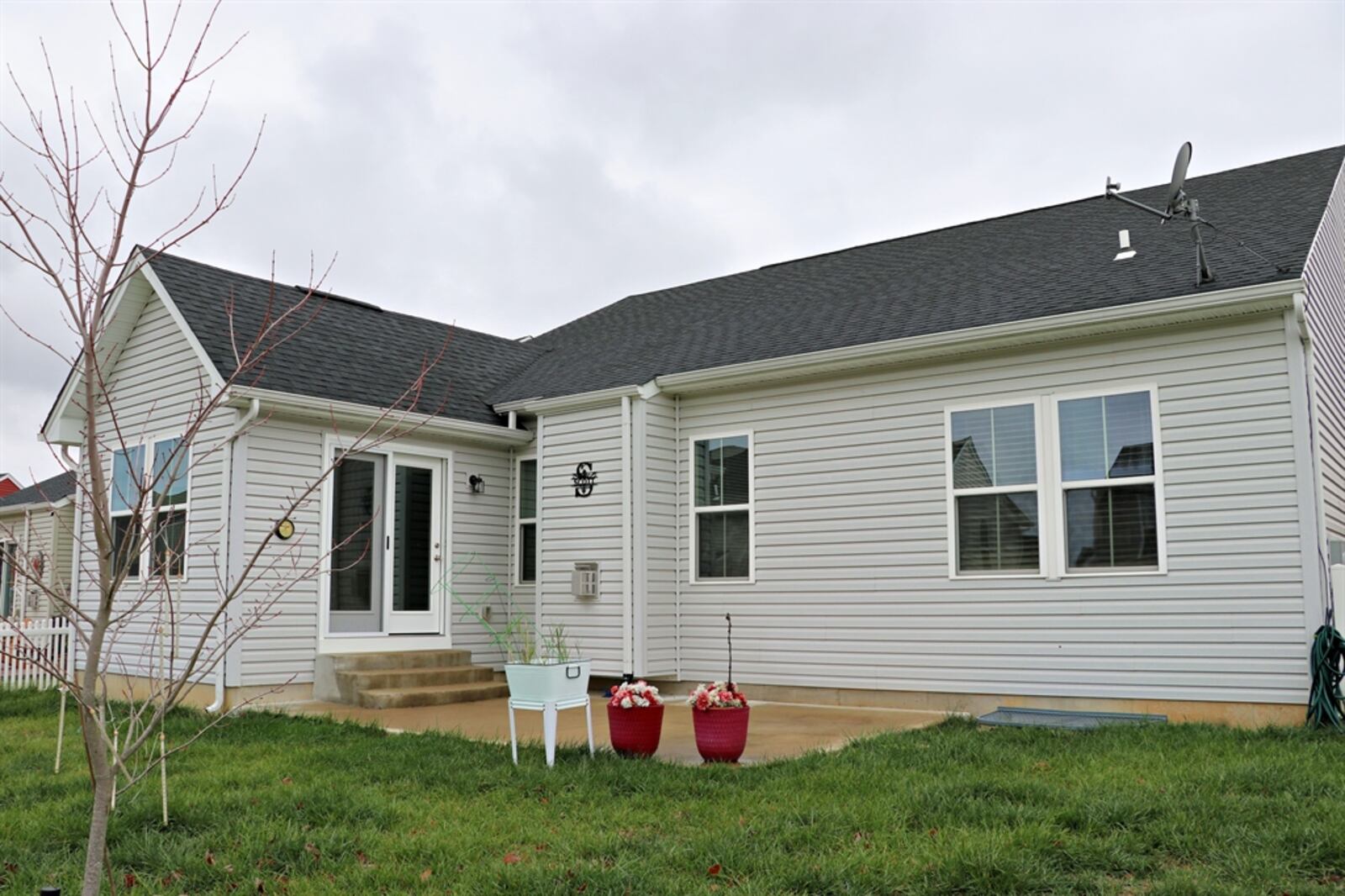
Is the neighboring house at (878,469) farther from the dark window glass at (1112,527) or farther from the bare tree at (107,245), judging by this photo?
the bare tree at (107,245)

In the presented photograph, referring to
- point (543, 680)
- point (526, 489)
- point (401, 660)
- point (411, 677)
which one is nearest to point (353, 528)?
point (401, 660)

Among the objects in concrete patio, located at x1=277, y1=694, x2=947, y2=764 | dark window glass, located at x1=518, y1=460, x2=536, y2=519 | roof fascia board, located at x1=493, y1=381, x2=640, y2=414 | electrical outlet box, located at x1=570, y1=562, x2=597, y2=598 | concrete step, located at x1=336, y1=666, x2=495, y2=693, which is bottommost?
concrete patio, located at x1=277, y1=694, x2=947, y2=764

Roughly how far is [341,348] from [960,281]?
6.34 meters

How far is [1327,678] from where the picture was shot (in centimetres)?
694

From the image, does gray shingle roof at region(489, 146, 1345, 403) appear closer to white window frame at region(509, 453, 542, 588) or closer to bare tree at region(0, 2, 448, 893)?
white window frame at region(509, 453, 542, 588)

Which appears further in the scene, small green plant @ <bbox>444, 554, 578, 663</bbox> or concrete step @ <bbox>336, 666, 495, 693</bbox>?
small green plant @ <bbox>444, 554, 578, 663</bbox>

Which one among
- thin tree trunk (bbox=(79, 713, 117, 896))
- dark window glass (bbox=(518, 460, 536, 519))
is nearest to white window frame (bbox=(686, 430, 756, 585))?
dark window glass (bbox=(518, 460, 536, 519))

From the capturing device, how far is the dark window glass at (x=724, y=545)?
10062 mm

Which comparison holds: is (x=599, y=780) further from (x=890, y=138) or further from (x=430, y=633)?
(x=890, y=138)

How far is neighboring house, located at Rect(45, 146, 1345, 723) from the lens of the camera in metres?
7.58

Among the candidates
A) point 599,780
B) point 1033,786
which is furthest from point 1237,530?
point 599,780

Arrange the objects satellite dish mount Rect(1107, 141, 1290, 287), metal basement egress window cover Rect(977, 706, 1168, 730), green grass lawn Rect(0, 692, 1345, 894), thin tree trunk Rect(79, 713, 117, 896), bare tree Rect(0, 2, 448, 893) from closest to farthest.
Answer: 1. bare tree Rect(0, 2, 448, 893)
2. thin tree trunk Rect(79, 713, 117, 896)
3. green grass lawn Rect(0, 692, 1345, 894)
4. metal basement egress window cover Rect(977, 706, 1168, 730)
5. satellite dish mount Rect(1107, 141, 1290, 287)

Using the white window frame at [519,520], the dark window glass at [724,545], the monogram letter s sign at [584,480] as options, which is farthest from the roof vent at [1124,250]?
the white window frame at [519,520]

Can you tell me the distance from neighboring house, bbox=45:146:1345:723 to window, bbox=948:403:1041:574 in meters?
0.02
